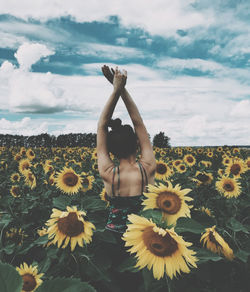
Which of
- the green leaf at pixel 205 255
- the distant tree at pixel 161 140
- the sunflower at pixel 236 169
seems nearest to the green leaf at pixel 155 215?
Result: the green leaf at pixel 205 255

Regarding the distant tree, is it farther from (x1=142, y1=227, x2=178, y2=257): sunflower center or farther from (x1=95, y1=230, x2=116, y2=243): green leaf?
(x1=142, y1=227, x2=178, y2=257): sunflower center

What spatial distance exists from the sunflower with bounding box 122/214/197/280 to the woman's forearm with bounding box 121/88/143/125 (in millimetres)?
1566

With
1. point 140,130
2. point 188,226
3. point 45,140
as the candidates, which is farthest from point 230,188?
point 45,140

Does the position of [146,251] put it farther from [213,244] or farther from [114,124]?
[114,124]

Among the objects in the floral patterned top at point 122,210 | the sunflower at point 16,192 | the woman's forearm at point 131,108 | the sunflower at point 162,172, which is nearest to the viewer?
the floral patterned top at point 122,210

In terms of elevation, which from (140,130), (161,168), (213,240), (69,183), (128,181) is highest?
(140,130)

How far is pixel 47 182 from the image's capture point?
19.3ft

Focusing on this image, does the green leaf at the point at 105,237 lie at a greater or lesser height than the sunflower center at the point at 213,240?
lesser

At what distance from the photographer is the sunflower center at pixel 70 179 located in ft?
14.1

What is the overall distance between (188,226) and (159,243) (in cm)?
26

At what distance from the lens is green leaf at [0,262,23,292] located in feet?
2.18

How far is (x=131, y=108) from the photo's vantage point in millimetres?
2861

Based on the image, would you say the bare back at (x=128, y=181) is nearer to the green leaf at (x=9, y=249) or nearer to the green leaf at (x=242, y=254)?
the green leaf at (x=242, y=254)

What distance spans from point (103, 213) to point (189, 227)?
205cm
